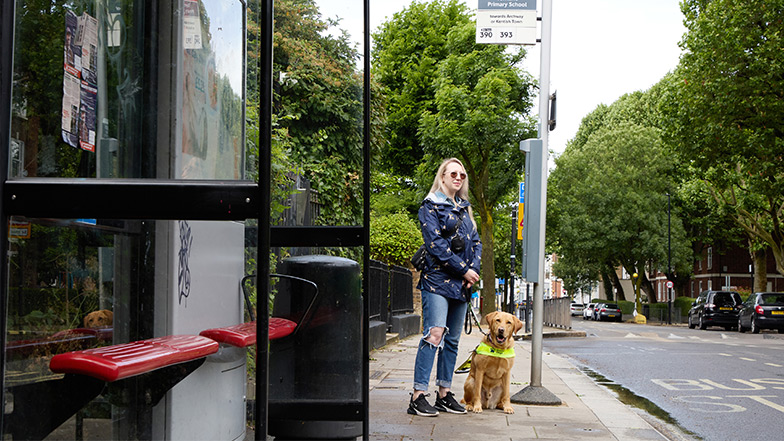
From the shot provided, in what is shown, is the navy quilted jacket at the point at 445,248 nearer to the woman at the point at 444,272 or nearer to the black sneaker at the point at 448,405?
the woman at the point at 444,272

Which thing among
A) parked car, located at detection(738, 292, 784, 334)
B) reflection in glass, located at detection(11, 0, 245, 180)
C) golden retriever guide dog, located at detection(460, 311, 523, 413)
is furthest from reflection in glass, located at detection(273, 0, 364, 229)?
parked car, located at detection(738, 292, 784, 334)

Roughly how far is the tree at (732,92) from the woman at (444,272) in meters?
22.7

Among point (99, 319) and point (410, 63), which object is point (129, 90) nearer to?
point (99, 319)

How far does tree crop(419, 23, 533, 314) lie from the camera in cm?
2828

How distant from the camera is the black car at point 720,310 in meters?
33.1

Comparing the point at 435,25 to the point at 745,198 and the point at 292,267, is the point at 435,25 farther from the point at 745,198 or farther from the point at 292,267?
the point at 292,267

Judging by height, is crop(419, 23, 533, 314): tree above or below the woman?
above

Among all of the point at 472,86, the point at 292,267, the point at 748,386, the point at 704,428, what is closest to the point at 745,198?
the point at 472,86

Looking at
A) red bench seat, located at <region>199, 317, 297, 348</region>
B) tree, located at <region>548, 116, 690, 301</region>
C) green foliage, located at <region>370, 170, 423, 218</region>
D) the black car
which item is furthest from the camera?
tree, located at <region>548, 116, 690, 301</region>

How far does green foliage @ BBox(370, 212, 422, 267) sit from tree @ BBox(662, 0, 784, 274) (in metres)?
12.6

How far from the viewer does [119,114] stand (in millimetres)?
3129

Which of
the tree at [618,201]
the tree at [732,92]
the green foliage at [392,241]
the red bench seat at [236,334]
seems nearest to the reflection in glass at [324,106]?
the red bench seat at [236,334]

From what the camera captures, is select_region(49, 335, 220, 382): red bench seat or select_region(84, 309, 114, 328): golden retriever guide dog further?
select_region(84, 309, 114, 328): golden retriever guide dog

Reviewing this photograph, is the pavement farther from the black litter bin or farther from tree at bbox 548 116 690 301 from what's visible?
tree at bbox 548 116 690 301
